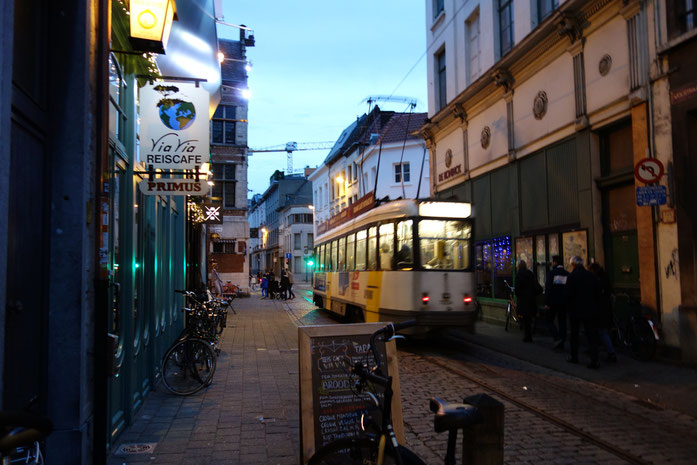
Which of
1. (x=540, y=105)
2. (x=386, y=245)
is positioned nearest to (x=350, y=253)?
(x=386, y=245)

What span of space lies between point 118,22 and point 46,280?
3.02 m

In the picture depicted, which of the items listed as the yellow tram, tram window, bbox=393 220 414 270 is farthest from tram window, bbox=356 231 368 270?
tram window, bbox=393 220 414 270

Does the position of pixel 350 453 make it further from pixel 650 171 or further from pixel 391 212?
pixel 391 212

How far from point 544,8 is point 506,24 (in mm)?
2146

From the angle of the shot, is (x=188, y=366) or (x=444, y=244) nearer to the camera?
(x=188, y=366)

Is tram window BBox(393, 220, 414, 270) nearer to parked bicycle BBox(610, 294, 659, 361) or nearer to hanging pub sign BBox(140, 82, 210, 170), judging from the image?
parked bicycle BBox(610, 294, 659, 361)

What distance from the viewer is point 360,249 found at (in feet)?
47.0

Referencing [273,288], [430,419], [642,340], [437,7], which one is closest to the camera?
[430,419]

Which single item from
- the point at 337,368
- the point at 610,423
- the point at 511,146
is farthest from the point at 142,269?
the point at 511,146

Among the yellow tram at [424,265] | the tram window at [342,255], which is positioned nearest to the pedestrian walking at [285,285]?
the tram window at [342,255]

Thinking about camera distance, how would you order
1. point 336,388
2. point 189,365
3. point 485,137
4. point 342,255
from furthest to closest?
point 485,137, point 342,255, point 189,365, point 336,388

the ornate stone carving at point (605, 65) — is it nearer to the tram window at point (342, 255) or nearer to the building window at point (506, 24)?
the building window at point (506, 24)

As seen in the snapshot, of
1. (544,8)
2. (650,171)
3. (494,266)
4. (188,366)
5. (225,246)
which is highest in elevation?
(544,8)

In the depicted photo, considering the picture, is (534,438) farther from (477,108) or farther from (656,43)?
(477,108)
